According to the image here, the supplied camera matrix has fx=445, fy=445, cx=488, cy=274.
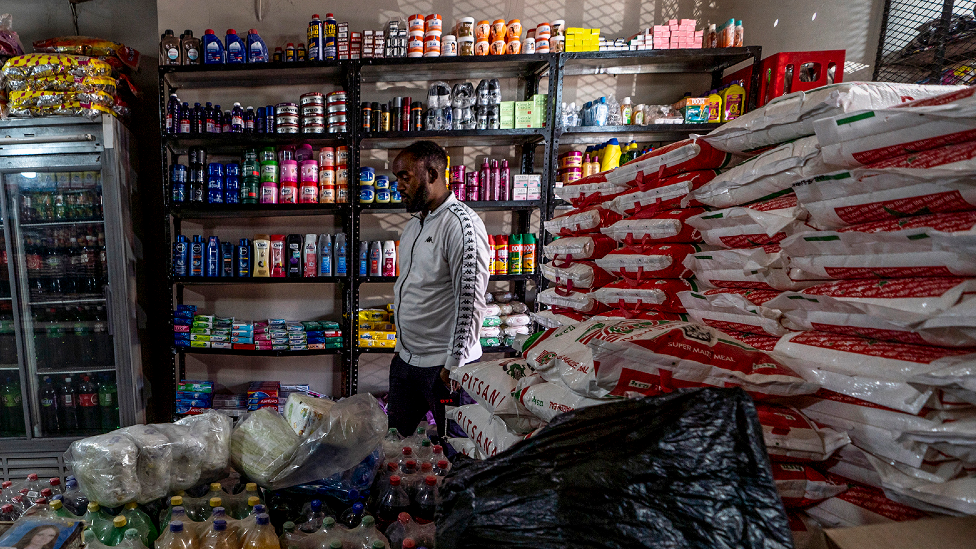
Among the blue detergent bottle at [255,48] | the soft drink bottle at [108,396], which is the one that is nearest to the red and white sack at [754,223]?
the blue detergent bottle at [255,48]

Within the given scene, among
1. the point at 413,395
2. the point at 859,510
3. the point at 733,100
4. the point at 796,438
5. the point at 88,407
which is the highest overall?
the point at 733,100

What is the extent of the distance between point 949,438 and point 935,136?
0.47 m

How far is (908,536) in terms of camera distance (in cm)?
60

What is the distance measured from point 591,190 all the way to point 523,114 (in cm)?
142

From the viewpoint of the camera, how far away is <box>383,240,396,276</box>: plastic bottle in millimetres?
3152

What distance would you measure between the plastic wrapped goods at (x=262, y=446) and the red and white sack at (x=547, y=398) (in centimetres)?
55

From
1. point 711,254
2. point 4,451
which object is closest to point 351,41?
point 711,254

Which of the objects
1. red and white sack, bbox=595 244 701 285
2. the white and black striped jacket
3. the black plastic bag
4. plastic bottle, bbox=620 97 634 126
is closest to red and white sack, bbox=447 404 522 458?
the black plastic bag

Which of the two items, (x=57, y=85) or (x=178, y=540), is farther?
(x=57, y=85)

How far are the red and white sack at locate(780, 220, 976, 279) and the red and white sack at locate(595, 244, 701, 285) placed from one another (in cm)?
40

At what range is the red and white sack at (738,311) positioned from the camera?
1.03 meters

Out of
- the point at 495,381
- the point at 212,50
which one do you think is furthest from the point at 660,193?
the point at 212,50

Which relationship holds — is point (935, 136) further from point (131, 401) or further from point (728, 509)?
point (131, 401)

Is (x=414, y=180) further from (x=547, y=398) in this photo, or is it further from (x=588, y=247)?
(x=547, y=398)
